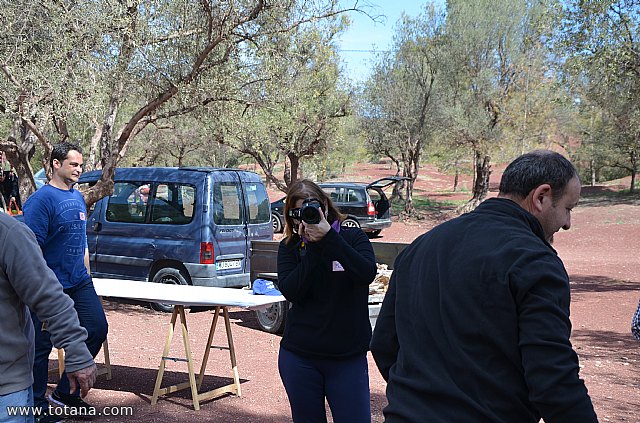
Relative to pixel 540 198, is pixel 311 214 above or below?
below

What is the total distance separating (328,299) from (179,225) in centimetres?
672

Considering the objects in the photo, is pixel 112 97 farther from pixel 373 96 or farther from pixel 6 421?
pixel 373 96

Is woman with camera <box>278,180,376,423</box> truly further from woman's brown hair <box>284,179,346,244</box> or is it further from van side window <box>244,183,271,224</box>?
van side window <box>244,183,271,224</box>

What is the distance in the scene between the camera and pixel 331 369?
3.42 meters

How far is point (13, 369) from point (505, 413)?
6.53ft

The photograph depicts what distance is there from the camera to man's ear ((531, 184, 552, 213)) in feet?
6.60

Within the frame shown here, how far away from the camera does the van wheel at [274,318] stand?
882cm

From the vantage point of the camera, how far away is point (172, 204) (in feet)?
33.1

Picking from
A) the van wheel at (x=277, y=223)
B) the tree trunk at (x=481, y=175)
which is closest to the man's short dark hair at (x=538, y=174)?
the van wheel at (x=277, y=223)

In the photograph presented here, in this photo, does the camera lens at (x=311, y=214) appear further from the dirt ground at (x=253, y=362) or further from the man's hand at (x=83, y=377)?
the dirt ground at (x=253, y=362)

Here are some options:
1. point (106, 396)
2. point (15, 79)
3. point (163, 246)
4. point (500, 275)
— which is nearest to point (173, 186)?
point (163, 246)

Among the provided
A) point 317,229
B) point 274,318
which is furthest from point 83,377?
point 274,318

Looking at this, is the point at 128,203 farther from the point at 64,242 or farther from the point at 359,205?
the point at 359,205

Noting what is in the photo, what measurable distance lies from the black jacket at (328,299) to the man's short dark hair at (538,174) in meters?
1.43
